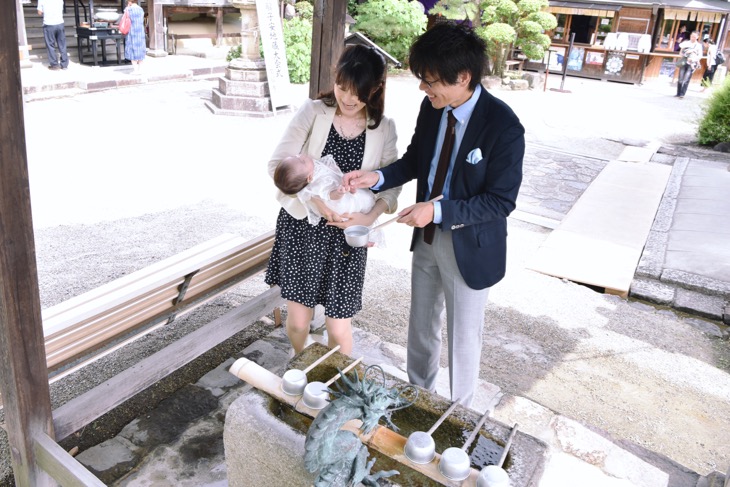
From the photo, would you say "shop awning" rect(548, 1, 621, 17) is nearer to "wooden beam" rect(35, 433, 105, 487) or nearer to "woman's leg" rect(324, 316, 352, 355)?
"woman's leg" rect(324, 316, 352, 355)

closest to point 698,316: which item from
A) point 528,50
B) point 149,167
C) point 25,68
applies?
point 149,167

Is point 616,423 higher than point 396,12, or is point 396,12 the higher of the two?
point 396,12

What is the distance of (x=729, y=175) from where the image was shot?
9.12 meters

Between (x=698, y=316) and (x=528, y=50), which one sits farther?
(x=528, y=50)

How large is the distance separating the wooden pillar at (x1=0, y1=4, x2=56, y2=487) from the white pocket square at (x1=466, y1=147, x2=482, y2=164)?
1.55 m

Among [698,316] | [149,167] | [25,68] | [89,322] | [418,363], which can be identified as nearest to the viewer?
[89,322]

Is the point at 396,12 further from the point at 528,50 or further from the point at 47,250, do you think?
the point at 47,250

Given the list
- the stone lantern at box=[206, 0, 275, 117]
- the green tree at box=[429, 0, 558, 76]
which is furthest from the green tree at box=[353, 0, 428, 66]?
the stone lantern at box=[206, 0, 275, 117]

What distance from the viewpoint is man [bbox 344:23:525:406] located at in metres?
2.19

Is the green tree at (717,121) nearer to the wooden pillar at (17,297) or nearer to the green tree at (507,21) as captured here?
the green tree at (507,21)

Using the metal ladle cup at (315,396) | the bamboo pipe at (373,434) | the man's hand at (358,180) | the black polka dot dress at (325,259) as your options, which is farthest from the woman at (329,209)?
the metal ladle cup at (315,396)

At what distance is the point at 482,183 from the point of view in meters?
2.37

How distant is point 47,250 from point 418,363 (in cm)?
377

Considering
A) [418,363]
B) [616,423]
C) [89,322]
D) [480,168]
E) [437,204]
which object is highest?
[480,168]
